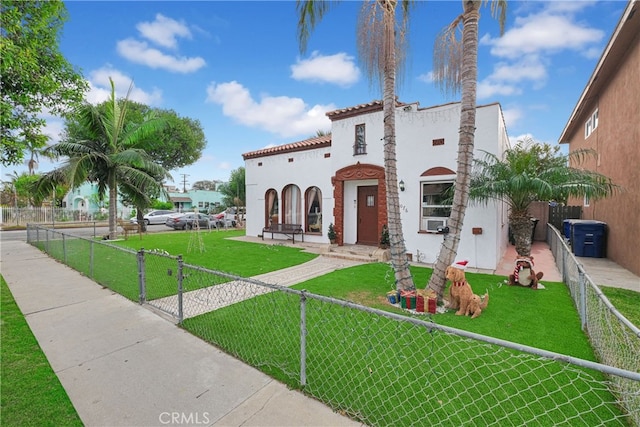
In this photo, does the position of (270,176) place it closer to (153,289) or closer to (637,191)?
(153,289)

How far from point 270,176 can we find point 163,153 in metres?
15.1

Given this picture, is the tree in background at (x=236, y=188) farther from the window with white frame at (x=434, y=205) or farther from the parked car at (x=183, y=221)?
the window with white frame at (x=434, y=205)

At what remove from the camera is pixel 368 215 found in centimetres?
1147

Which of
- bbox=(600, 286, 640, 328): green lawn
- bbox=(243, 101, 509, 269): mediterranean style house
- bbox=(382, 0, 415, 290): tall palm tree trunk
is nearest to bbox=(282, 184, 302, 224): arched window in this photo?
bbox=(243, 101, 509, 269): mediterranean style house

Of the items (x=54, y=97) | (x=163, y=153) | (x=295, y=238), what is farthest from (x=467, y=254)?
(x=163, y=153)

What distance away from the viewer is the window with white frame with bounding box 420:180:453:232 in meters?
9.34

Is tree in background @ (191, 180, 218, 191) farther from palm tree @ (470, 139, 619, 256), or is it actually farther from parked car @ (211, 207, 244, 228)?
palm tree @ (470, 139, 619, 256)

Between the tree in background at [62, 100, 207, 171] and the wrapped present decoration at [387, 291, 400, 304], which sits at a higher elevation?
the tree in background at [62, 100, 207, 171]

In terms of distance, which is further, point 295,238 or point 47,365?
point 295,238

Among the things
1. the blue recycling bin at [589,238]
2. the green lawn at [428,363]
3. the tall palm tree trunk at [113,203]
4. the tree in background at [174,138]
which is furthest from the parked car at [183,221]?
the blue recycling bin at [589,238]

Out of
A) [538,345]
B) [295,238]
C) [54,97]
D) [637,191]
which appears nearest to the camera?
[538,345]

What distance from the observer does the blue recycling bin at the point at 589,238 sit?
33.5 ft

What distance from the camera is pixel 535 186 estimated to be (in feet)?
21.2

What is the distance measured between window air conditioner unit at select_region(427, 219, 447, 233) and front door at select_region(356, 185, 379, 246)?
2.16 m
